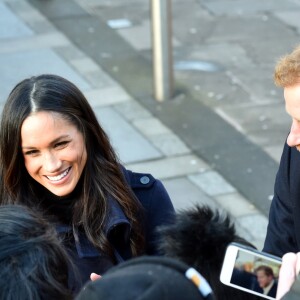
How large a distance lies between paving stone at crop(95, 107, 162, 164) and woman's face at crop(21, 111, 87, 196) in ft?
11.9

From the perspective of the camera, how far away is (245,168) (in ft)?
21.7

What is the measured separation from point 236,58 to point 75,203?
5.76 metres

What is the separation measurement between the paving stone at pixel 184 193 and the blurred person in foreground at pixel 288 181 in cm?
273

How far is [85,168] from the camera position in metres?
2.99

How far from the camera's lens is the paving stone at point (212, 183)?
635 cm

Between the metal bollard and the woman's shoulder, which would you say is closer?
the woman's shoulder

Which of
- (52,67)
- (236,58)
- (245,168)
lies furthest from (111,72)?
(245,168)

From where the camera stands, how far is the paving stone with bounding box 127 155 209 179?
6.56 m

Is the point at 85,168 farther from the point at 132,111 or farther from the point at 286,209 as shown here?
the point at 132,111

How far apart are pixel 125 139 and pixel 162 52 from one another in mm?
1090

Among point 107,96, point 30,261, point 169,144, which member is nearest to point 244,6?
point 107,96

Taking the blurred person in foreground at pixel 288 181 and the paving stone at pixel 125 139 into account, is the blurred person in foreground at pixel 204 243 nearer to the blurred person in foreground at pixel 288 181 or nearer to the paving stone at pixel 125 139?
the blurred person in foreground at pixel 288 181

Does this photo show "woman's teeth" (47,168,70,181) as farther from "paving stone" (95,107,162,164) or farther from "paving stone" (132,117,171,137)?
"paving stone" (132,117,171,137)

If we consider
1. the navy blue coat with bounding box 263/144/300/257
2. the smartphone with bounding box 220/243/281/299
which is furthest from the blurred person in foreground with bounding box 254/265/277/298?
the navy blue coat with bounding box 263/144/300/257
